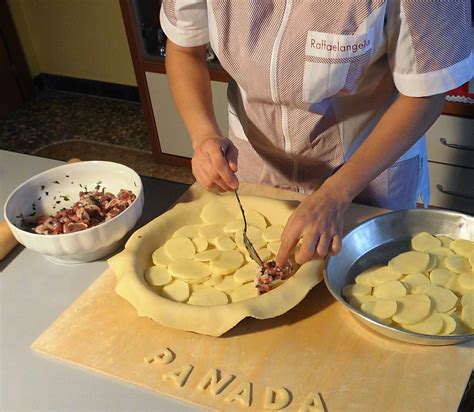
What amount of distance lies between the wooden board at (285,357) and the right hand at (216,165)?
232 mm

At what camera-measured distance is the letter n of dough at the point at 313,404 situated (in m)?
0.73

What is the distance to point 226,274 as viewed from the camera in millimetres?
931

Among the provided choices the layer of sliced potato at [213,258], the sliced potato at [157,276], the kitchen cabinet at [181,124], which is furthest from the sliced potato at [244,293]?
the kitchen cabinet at [181,124]

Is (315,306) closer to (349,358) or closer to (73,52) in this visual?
(349,358)

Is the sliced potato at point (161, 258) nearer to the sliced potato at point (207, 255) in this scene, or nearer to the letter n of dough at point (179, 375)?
the sliced potato at point (207, 255)

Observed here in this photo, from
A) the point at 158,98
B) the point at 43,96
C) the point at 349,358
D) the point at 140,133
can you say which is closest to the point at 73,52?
the point at 43,96

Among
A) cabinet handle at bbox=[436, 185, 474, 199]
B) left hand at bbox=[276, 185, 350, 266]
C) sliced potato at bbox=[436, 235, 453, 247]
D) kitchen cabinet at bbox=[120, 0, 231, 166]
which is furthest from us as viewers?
kitchen cabinet at bbox=[120, 0, 231, 166]

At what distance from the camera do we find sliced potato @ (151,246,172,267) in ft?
3.11

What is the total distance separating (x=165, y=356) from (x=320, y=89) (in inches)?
19.4

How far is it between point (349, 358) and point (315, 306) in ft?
0.37

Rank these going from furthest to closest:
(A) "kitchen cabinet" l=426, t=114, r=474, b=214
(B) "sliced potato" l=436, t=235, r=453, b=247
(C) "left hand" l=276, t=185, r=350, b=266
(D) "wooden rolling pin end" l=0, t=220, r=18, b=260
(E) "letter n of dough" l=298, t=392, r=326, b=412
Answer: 1. (A) "kitchen cabinet" l=426, t=114, r=474, b=214
2. (D) "wooden rolling pin end" l=0, t=220, r=18, b=260
3. (B) "sliced potato" l=436, t=235, r=453, b=247
4. (C) "left hand" l=276, t=185, r=350, b=266
5. (E) "letter n of dough" l=298, t=392, r=326, b=412

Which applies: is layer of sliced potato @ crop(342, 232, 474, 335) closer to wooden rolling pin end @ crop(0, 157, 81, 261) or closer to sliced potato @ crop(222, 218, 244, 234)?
sliced potato @ crop(222, 218, 244, 234)

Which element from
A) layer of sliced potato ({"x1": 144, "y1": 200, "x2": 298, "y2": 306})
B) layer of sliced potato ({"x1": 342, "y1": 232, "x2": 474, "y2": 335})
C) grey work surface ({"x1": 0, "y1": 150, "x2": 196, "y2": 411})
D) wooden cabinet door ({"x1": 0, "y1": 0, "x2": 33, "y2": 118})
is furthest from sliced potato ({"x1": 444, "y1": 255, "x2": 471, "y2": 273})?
wooden cabinet door ({"x1": 0, "y1": 0, "x2": 33, "y2": 118})

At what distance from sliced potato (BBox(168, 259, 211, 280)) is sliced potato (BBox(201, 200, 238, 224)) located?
0.12 meters
